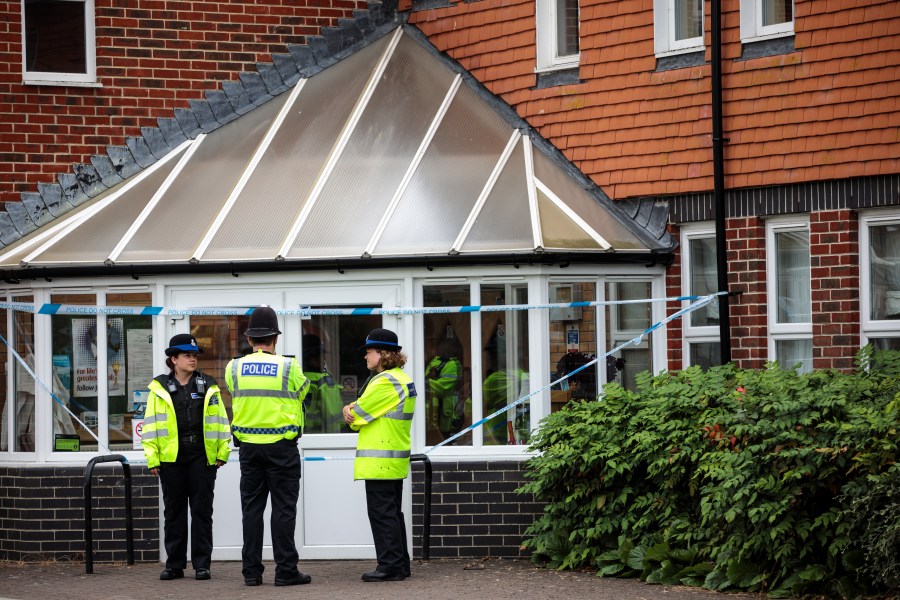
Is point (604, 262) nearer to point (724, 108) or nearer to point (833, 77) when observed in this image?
point (724, 108)

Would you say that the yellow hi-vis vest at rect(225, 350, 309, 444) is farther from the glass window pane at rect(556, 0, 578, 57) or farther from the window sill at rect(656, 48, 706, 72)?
the glass window pane at rect(556, 0, 578, 57)

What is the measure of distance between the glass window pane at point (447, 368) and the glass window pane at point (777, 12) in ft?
10.6

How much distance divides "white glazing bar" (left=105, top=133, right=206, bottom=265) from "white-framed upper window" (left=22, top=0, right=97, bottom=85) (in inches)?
43.4

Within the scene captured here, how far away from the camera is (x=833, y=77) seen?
10094mm

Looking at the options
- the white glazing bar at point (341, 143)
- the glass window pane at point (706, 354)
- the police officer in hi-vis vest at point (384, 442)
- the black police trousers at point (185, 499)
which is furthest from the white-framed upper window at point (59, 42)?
the glass window pane at point (706, 354)

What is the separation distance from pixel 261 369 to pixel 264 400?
0.21 metres

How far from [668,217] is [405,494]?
10.3 feet

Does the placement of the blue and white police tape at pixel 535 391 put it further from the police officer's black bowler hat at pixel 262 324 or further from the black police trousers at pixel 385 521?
the police officer's black bowler hat at pixel 262 324

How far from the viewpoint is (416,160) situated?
37.6ft

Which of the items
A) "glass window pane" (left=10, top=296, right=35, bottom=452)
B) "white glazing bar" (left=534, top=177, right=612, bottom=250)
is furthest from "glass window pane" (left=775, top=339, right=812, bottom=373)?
"glass window pane" (left=10, top=296, right=35, bottom=452)

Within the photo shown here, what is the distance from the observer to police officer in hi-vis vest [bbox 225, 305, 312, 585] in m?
9.25

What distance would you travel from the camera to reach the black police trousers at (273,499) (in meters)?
9.29

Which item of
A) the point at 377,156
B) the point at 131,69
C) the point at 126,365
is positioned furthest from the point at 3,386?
the point at 377,156

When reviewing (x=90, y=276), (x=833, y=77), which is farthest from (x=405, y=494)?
(x=833, y=77)
